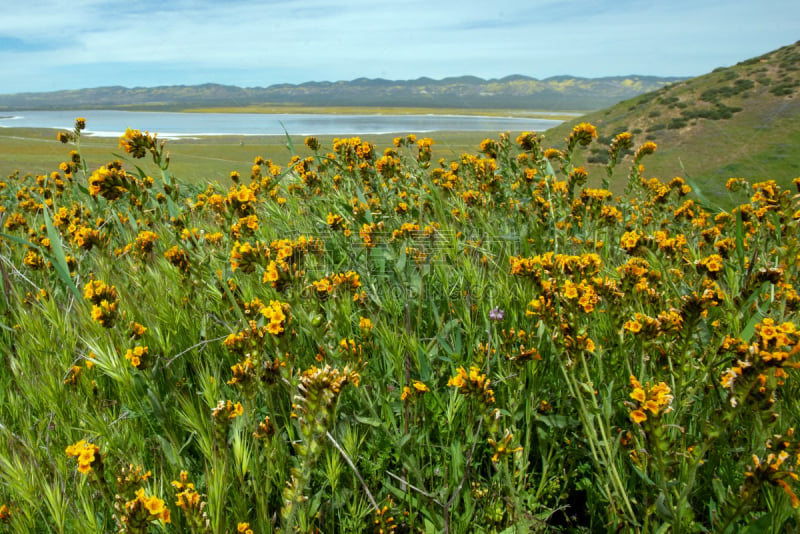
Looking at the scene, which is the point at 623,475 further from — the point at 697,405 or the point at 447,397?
the point at 447,397

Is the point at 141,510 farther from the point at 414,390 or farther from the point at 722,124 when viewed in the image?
the point at 722,124

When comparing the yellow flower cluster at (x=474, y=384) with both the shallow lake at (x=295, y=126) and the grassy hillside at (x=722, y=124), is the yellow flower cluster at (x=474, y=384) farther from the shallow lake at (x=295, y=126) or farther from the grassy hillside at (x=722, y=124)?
the shallow lake at (x=295, y=126)

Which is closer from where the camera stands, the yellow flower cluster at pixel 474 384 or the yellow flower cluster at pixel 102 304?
the yellow flower cluster at pixel 474 384

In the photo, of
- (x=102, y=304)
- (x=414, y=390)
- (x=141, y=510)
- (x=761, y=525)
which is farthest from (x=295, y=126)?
(x=761, y=525)

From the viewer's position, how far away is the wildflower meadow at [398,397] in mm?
1375

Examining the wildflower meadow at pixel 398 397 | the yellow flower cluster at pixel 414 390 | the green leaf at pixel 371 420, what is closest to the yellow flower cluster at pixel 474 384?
the wildflower meadow at pixel 398 397

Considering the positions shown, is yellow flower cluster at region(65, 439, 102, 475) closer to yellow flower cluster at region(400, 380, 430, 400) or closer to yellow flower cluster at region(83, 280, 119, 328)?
→ yellow flower cluster at region(83, 280, 119, 328)

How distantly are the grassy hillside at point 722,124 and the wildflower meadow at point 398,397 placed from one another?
13.0m

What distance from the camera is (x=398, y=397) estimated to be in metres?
2.13

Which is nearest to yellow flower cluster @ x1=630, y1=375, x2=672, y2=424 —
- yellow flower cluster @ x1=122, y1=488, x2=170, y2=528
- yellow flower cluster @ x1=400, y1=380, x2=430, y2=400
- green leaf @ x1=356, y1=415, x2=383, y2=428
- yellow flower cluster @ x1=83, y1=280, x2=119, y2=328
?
yellow flower cluster @ x1=400, y1=380, x2=430, y2=400

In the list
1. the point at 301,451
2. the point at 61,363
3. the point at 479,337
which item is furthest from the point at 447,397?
the point at 61,363

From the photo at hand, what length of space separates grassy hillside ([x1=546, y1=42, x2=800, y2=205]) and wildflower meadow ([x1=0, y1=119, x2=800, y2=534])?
1304 centimetres

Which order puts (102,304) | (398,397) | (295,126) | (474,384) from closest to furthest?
(474,384) → (102,304) → (398,397) → (295,126)

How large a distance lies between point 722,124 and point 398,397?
24984 millimetres
